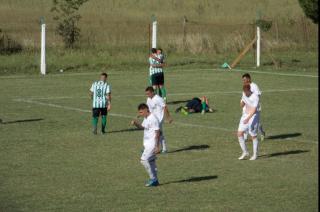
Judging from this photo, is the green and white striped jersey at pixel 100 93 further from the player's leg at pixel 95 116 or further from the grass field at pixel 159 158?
the grass field at pixel 159 158

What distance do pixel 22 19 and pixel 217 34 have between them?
18996mm

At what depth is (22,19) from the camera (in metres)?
79.0

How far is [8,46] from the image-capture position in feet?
179

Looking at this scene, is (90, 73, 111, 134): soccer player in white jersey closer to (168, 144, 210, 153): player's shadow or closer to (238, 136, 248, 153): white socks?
(168, 144, 210, 153): player's shadow

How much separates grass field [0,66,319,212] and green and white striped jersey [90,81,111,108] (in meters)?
0.86

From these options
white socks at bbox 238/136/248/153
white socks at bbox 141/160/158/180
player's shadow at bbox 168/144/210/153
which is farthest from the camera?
player's shadow at bbox 168/144/210/153

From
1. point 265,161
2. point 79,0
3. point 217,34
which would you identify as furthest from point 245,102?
point 217,34

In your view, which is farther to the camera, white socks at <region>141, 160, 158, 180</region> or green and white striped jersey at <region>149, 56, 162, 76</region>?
green and white striped jersey at <region>149, 56, 162, 76</region>

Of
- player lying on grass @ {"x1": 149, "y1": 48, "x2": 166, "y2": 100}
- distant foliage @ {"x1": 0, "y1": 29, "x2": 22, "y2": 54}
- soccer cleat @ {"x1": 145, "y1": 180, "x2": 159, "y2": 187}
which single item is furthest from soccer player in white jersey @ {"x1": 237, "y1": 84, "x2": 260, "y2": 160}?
distant foliage @ {"x1": 0, "y1": 29, "x2": 22, "y2": 54}

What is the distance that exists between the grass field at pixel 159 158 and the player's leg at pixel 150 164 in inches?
8.0

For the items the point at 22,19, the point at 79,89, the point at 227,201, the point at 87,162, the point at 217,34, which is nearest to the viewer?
the point at 227,201

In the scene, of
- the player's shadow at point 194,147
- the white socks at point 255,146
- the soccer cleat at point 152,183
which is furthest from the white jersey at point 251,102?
the soccer cleat at point 152,183

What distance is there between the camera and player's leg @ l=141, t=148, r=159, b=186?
18.1 meters

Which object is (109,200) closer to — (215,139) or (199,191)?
(199,191)
